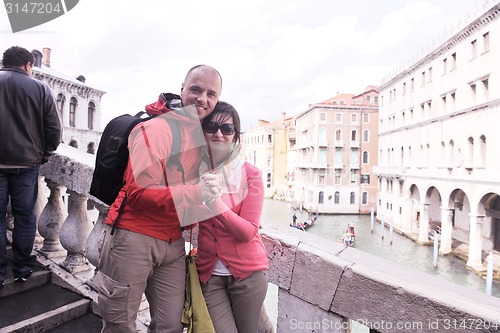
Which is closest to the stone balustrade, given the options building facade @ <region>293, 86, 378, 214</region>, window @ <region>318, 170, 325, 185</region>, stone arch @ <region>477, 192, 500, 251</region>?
stone arch @ <region>477, 192, 500, 251</region>

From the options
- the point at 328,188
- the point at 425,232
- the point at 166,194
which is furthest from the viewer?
the point at 328,188

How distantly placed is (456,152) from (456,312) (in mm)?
24754

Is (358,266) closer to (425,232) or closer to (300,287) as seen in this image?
(300,287)

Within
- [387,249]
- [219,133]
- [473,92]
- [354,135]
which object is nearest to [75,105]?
[387,249]

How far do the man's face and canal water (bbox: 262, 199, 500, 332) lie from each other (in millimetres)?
10002

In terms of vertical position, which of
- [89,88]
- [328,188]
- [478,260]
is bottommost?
[478,260]

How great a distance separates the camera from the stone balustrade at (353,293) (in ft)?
5.41

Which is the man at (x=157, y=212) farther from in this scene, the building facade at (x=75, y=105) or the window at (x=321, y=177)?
the window at (x=321, y=177)

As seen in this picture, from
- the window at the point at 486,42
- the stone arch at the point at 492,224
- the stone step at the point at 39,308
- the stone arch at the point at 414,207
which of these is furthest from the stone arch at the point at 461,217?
the stone step at the point at 39,308

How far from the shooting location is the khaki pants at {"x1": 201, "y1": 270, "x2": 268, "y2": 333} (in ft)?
5.64

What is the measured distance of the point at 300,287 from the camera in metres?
2.00

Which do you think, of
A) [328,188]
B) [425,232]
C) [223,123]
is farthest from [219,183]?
[328,188]

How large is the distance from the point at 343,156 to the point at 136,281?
139ft

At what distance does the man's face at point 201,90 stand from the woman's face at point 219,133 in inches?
2.6
